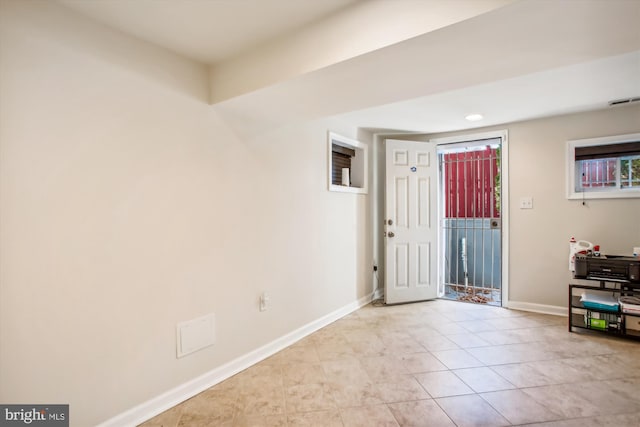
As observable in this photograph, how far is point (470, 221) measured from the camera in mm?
4441

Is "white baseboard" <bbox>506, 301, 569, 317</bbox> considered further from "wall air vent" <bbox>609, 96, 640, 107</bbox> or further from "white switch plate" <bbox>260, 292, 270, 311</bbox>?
"white switch plate" <bbox>260, 292, 270, 311</bbox>

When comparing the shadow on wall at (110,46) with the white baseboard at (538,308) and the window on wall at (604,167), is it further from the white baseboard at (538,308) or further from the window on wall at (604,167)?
the white baseboard at (538,308)

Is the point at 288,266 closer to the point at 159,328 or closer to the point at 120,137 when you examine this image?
the point at 159,328

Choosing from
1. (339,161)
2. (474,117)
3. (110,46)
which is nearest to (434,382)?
(339,161)

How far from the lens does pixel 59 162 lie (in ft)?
4.69

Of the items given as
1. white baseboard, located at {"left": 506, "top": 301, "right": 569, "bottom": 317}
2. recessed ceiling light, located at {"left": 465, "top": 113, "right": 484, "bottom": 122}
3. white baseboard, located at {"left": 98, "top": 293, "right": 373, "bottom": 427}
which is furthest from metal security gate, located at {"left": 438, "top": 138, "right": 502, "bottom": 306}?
white baseboard, located at {"left": 98, "top": 293, "right": 373, "bottom": 427}

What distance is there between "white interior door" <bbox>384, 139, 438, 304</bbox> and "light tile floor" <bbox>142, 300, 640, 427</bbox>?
0.89 m

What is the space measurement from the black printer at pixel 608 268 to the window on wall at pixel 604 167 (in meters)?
0.69

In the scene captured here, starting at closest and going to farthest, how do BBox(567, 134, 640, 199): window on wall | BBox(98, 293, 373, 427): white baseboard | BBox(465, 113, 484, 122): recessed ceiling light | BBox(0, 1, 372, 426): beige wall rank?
BBox(0, 1, 372, 426): beige wall → BBox(98, 293, 373, 427): white baseboard → BBox(567, 134, 640, 199): window on wall → BBox(465, 113, 484, 122): recessed ceiling light

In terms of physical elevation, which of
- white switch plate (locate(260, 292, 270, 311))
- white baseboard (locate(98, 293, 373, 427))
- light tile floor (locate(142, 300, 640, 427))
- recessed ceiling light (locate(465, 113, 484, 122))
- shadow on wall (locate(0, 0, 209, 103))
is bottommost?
light tile floor (locate(142, 300, 640, 427))

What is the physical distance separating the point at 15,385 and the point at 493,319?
12.3ft

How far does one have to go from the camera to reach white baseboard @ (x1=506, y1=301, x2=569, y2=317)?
133 inches

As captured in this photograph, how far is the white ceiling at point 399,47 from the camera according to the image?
3.79 feet

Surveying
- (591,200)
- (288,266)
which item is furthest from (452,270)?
(288,266)
